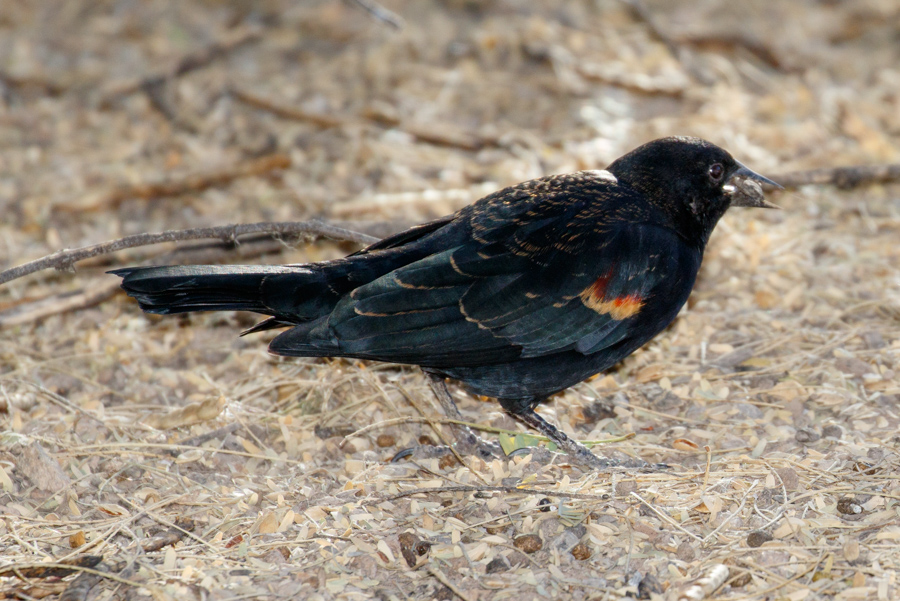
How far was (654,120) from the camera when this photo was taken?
673 cm

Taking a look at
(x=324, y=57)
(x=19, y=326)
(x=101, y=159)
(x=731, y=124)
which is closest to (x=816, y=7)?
(x=731, y=124)

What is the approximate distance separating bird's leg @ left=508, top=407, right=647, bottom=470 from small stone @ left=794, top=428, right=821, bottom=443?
668 mm

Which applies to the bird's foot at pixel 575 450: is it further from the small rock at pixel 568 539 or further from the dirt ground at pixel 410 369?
the small rock at pixel 568 539

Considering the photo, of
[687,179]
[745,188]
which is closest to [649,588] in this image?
[687,179]

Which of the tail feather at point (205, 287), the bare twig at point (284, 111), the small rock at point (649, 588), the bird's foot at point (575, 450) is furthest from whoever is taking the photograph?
the bare twig at point (284, 111)

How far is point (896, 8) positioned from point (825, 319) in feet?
16.3

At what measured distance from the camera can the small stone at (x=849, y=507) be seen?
10.7 feet

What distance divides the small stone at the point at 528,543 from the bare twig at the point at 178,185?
3.77m

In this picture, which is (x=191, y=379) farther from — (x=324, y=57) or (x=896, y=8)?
(x=896, y=8)

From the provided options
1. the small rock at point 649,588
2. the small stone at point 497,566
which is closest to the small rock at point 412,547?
the small stone at point 497,566

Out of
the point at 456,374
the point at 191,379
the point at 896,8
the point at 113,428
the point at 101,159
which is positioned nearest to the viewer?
the point at 456,374

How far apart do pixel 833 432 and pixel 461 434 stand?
1.57 m

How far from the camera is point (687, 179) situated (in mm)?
3912

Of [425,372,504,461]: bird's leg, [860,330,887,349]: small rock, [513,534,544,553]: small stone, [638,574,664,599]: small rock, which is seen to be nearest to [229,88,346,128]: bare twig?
[425,372,504,461]: bird's leg
